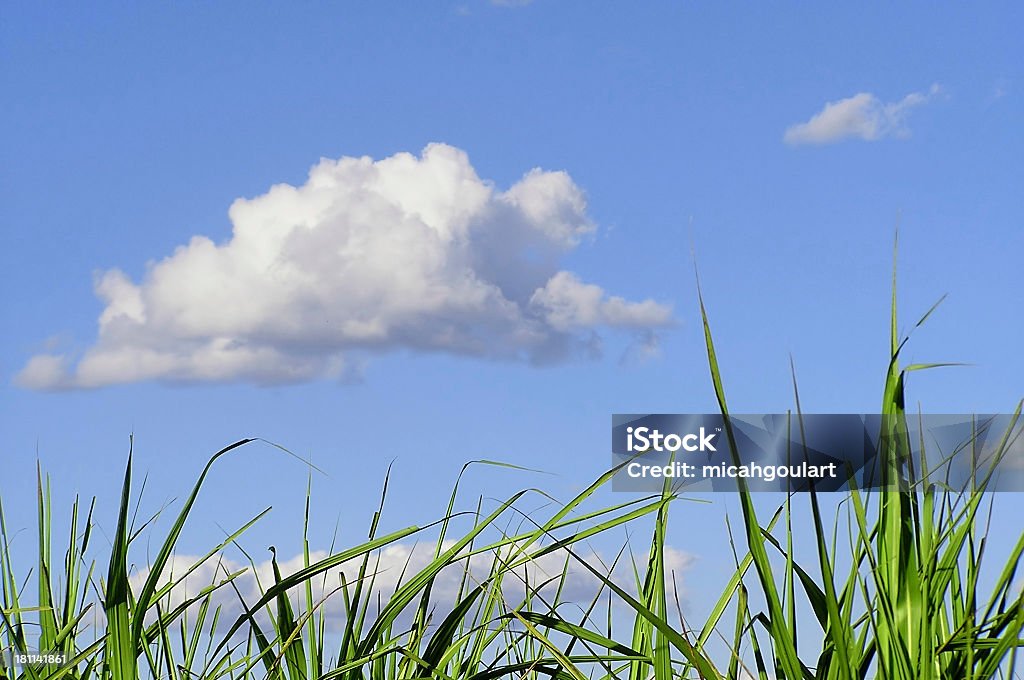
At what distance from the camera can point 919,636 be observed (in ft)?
4.21

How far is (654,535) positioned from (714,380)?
0.48 m

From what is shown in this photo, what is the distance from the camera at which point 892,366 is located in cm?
125

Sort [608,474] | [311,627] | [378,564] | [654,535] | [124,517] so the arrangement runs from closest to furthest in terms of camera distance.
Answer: [124,517] < [608,474] < [654,535] < [311,627] < [378,564]

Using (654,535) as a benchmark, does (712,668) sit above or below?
below

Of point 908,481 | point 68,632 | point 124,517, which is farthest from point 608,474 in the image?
point 68,632

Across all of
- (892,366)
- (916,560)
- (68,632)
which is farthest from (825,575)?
(68,632)

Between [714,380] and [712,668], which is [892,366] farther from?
[712,668]

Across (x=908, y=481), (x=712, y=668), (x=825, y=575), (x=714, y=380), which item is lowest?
(x=712, y=668)

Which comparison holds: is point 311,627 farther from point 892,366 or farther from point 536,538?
point 892,366

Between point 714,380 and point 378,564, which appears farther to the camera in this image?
point 378,564

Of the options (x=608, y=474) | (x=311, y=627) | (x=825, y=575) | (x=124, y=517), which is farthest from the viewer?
(x=311, y=627)

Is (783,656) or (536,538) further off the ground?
(536,538)

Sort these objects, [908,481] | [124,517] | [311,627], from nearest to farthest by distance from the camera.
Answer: [908,481]
[124,517]
[311,627]

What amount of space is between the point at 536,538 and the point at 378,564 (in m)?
0.60
